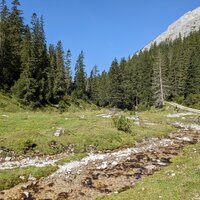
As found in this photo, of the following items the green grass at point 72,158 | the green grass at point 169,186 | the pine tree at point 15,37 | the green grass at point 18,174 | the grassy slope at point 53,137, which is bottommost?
the green grass at point 169,186

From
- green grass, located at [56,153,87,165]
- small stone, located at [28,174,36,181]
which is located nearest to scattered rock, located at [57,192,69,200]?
small stone, located at [28,174,36,181]

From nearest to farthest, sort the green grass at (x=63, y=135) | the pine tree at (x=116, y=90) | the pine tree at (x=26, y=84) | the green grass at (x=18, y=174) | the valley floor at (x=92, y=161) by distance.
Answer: the valley floor at (x=92, y=161) → the green grass at (x=18, y=174) → the green grass at (x=63, y=135) → the pine tree at (x=26, y=84) → the pine tree at (x=116, y=90)

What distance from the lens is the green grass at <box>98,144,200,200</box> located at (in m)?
15.4

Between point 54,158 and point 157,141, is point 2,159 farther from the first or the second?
point 157,141

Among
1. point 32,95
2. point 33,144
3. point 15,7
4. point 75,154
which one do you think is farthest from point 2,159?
point 15,7

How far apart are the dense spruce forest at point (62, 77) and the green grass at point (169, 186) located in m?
44.8

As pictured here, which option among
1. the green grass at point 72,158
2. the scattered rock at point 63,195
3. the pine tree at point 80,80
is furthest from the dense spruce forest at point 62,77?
the scattered rock at point 63,195

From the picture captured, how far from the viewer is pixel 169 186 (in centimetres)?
1672

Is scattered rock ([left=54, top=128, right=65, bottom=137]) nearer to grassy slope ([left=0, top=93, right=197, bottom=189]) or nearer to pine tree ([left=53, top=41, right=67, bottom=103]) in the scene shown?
grassy slope ([left=0, top=93, right=197, bottom=189])

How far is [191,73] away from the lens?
292 feet

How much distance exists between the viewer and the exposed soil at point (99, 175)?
1759 centimetres

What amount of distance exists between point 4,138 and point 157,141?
16955 mm

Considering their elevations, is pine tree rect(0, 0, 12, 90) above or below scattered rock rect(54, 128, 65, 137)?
above

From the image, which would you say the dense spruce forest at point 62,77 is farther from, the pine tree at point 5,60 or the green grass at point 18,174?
the green grass at point 18,174
